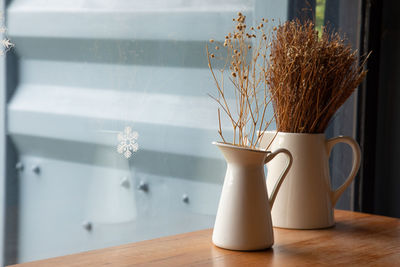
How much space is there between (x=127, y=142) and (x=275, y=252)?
36 centimetres

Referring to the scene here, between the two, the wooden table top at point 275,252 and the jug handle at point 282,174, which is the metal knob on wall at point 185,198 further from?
the jug handle at point 282,174

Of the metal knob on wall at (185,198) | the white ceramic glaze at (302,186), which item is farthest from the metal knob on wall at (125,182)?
the white ceramic glaze at (302,186)

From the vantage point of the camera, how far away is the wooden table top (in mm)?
946

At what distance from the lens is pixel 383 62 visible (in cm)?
203

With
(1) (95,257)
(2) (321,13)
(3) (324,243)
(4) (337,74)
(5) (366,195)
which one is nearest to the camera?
(1) (95,257)

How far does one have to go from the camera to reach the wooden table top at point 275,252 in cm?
95

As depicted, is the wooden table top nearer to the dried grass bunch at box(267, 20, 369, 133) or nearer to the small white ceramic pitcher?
the small white ceramic pitcher

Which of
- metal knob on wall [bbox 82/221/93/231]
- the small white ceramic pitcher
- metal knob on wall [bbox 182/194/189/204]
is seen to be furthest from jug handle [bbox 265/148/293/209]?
metal knob on wall [bbox 82/221/93/231]

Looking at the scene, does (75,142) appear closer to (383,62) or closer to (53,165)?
(53,165)

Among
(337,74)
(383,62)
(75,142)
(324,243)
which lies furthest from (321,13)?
(75,142)

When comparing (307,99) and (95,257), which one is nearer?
(95,257)

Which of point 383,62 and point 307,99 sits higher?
point 383,62

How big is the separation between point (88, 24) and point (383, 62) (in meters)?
1.35

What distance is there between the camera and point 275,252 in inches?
41.1
